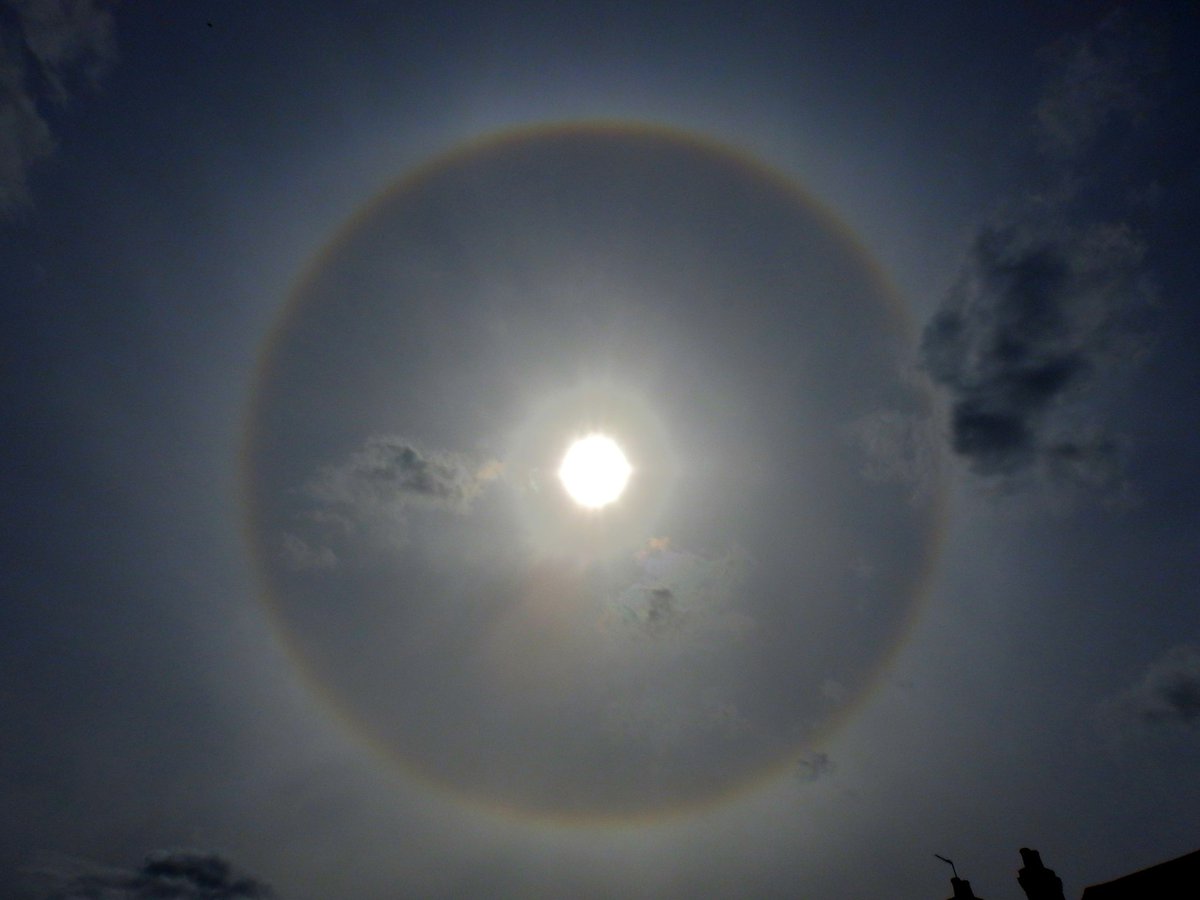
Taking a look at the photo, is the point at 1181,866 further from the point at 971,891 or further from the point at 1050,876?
the point at 971,891

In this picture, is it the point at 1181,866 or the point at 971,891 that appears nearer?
the point at 1181,866

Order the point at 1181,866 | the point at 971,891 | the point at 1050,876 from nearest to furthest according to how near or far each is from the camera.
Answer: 1. the point at 1181,866
2. the point at 1050,876
3. the point at 971,891

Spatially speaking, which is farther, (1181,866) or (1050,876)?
(1050,876)

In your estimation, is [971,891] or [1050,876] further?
[971,891]

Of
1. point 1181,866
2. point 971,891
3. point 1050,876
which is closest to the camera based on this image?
point 1181,866

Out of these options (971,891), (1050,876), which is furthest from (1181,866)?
(971,891)
